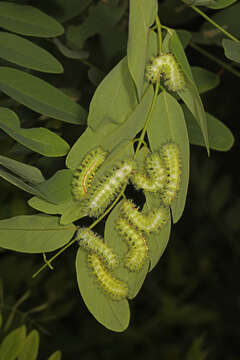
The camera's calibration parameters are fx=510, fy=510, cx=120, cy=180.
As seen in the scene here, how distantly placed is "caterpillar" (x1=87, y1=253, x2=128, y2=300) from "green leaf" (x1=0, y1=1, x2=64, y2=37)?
0.64 m

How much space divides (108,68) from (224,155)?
1.67 metres

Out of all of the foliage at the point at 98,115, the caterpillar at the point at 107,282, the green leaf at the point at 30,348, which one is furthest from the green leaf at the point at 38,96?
the green leaf at the point at 30,348

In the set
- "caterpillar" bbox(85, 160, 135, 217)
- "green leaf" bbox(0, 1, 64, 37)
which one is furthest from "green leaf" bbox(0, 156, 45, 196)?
"green leaf" bbox(0, 1, 64, 37)

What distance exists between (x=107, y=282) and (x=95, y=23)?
1017 millimetres

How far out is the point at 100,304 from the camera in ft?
3.83

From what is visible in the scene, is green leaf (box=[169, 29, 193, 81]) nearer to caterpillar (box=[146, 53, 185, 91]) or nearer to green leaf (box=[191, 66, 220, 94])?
caterpillar (box=[146, 53, 185, 91])

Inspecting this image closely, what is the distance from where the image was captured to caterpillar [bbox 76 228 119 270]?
1130 mm

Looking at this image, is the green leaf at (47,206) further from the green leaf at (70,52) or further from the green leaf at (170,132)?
the green leaf at (70,52)

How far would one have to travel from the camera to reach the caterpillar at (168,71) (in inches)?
43.4

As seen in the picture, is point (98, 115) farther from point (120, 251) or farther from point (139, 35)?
point (120, 251)

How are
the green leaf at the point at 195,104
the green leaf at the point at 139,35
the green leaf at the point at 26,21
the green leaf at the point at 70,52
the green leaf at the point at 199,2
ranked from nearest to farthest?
the green leaf at the point at 139,35 < the green leaf at the point at 195,104 < the green leaf at the point at 199,2 < the green leaf at the point at 26,21 < the green leaf at the point at 70,52

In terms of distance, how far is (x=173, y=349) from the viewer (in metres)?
3.11

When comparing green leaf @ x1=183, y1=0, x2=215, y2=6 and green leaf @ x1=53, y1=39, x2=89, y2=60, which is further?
green leaf @ x1=53, y1=39, x2=89, y2=60

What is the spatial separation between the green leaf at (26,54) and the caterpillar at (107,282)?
1.68 ft
